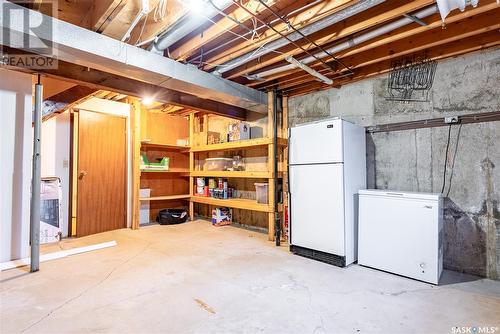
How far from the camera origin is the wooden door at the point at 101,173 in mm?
4254

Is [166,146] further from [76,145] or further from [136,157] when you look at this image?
[76,145]

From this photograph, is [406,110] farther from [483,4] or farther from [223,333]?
[223,333]

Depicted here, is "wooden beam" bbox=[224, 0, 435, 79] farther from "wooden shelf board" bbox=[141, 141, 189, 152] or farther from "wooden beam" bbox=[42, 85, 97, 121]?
"wooden shelf board" bbox=[141, 141, 189, 152]

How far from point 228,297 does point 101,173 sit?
344cm

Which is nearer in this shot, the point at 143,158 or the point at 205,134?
the point at 143,158

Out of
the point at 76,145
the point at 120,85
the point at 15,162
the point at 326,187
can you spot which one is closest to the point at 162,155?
the point at 76,145

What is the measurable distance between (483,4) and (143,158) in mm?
5059

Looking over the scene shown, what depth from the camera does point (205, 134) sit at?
222 inches

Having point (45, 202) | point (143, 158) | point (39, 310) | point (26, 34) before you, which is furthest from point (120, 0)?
point (143, 158)

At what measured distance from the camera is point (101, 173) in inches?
177

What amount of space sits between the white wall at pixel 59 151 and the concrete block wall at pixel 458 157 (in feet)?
15.3

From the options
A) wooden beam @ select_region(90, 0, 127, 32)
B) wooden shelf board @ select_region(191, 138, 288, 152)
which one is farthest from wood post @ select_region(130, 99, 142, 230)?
wooden beam @ select_region(90, 0, 127, 32)

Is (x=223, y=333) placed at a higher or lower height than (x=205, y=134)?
lower

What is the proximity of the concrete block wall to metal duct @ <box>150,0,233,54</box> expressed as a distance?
2.36 metres
